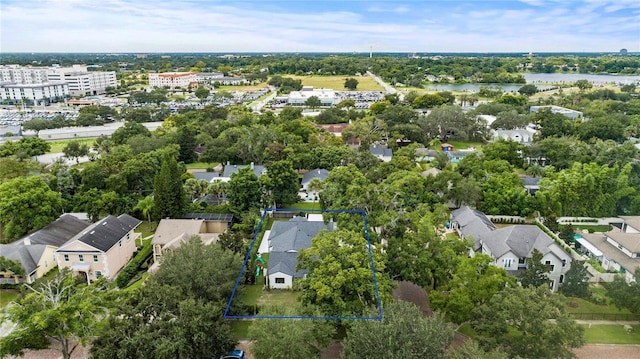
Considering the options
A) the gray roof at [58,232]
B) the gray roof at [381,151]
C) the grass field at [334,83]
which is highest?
the grass field at [334,83]

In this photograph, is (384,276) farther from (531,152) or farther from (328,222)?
(531,152)

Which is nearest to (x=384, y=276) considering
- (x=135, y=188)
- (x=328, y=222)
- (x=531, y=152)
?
(x=328, y=222)

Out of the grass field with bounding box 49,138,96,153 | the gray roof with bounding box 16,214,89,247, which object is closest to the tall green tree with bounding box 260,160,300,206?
the gray roof with bounding box 16,214,89,247

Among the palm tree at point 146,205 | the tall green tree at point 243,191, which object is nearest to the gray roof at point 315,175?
the tall green tree at point 243,191

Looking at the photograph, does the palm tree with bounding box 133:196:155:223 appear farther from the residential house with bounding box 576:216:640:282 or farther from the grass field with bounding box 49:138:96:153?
the grass field with bounding box 49:138:96:153

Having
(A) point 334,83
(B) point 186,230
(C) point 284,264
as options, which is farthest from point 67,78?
(C) point 284,264

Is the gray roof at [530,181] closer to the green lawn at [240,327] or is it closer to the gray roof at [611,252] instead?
the gray roof at [611,252]

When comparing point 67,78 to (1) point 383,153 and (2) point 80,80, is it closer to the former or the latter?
(2) point 80,80
